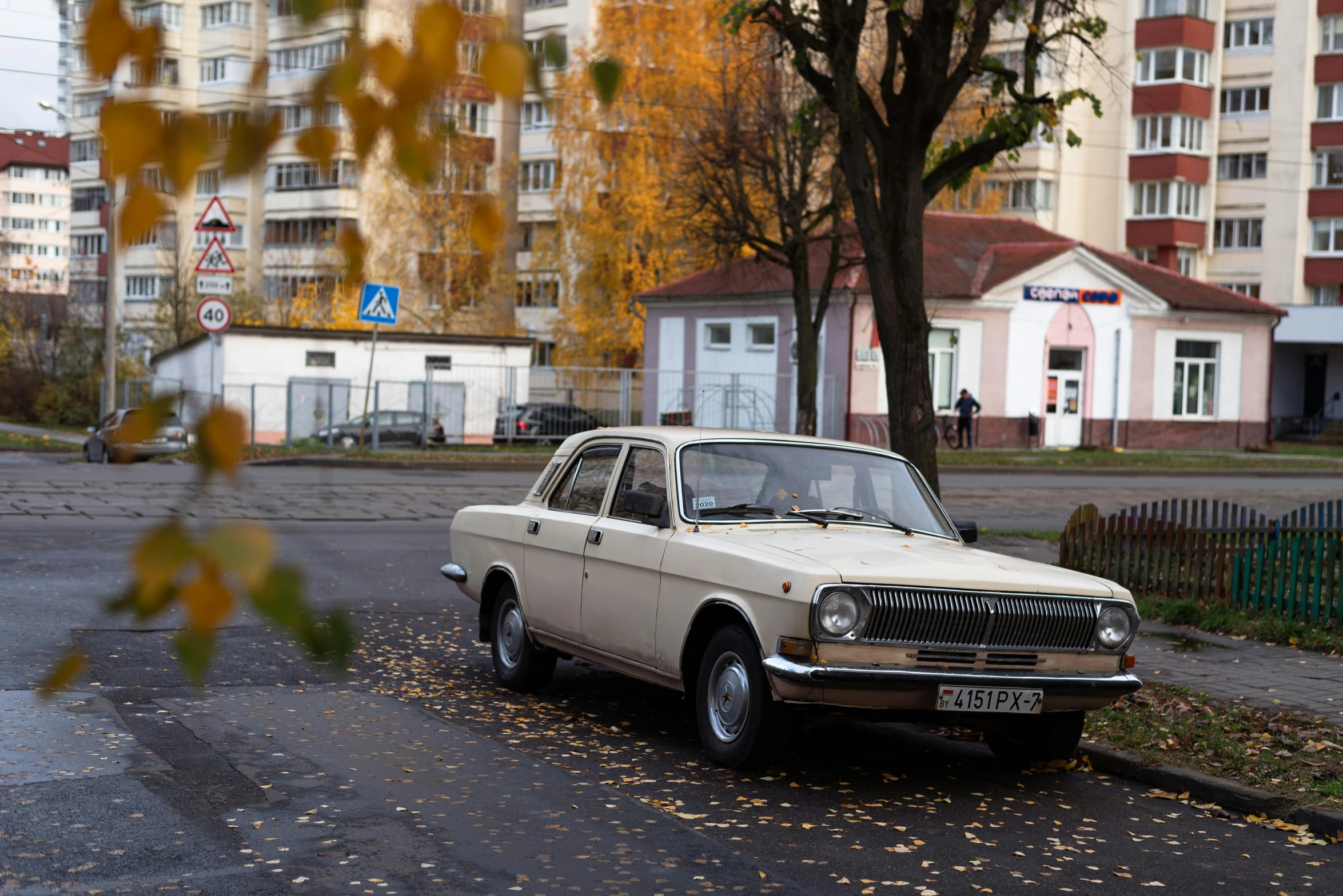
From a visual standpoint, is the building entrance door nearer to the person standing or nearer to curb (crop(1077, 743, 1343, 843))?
the person standing

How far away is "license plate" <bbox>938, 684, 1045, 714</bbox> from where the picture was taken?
262 inches

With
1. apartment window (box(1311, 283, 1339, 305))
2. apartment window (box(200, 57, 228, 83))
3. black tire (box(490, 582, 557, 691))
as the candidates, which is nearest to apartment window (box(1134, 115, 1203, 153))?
apartment window (box(1311, 283, 1339, 305))

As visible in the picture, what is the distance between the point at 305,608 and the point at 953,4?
495 inches

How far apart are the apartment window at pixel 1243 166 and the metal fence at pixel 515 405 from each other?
2986cm

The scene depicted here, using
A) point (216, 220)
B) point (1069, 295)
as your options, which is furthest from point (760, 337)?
point (216, 220)

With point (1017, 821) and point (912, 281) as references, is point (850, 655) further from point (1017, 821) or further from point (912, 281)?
point (912, 281)

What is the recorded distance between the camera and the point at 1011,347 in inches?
1775

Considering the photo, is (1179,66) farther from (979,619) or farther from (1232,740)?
(979,619)

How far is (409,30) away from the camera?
2016 mm

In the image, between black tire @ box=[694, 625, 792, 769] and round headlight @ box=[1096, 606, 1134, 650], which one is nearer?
black tire @ box=[694, 625, 792, 769]

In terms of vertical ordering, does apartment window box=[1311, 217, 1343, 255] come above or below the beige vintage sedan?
above

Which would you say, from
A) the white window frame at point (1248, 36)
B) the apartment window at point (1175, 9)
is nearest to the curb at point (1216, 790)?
the apartment window at point (1175, 9)

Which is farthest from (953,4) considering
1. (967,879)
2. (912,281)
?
(967,879)

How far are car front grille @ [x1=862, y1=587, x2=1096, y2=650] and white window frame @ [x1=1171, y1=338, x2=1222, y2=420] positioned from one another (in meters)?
43.3
